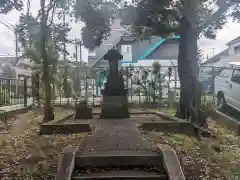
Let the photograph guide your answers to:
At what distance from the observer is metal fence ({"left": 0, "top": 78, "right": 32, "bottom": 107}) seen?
37.1 feet

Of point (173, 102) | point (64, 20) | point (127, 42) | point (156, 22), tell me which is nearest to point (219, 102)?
point (173, 102)

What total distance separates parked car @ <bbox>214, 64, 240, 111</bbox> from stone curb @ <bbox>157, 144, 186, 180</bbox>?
6932mm

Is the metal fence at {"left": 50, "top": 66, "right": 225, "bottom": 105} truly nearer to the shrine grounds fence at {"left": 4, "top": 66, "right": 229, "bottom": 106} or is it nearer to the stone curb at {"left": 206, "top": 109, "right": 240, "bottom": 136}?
the shrine grounds fence at {"left": 4, "top": 66, "right": 229, "bottom": 106}

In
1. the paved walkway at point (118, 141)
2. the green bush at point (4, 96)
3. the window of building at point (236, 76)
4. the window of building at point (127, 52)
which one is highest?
the window of building at point (127, 52)

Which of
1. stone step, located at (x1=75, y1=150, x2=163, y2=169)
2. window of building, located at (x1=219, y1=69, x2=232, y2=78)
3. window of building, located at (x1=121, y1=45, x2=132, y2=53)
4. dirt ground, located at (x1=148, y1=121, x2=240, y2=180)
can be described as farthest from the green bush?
window of building, located at (x1=121, y1=45, x2=132, y2=53)

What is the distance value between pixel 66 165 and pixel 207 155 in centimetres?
282

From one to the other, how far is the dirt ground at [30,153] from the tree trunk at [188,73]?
4007 mm

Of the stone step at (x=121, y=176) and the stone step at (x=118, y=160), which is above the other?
the stone step at (x=118, y=160)

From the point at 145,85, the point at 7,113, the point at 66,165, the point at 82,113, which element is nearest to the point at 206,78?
the point at 145,85

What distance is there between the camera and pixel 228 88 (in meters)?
11.4

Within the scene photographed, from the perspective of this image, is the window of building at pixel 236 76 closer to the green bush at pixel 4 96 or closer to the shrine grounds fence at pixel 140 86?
the shrine grounds fence at pixel 140 86

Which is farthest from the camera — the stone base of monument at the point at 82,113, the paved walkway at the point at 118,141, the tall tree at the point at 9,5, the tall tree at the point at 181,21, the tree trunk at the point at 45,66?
the stone base of monument at the point at 82,113

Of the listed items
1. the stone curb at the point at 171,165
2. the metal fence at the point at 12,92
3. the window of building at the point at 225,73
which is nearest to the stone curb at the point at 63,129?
the stone curb at the point at 171,165

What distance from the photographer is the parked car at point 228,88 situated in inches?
428
